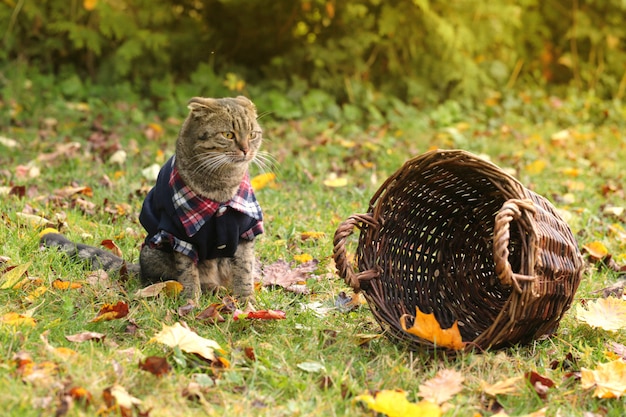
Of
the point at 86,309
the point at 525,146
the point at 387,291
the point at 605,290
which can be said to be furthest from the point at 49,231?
the point at 525,146

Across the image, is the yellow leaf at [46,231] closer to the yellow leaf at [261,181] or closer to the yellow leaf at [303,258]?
the yellow leaf at [303,258]

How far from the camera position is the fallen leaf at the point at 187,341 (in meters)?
2.45

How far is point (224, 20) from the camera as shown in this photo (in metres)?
6.82

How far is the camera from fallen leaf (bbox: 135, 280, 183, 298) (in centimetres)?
298

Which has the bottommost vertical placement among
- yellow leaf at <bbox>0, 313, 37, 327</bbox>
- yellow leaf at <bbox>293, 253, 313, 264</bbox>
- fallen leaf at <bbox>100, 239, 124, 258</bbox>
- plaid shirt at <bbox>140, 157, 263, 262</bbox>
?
fallen leaf at <bbox>100, 239, 124, 258</bbox>

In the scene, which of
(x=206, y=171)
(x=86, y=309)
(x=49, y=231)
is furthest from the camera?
(x=49, y=231)

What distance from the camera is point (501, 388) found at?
238 cm

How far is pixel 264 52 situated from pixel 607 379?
5.19m

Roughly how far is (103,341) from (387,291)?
42.6 inches

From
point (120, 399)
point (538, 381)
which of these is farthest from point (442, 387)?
point (120, 399)

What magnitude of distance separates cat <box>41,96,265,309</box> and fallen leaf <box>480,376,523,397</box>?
1.07m

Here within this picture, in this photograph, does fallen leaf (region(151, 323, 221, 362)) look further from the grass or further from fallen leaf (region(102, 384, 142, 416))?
fallen leaf (region(102, 384, 142, 416))

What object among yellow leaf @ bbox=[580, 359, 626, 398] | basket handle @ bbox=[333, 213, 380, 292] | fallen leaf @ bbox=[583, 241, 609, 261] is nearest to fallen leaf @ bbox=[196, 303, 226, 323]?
basket handle @ bbox=[333, 213, 380, 292]

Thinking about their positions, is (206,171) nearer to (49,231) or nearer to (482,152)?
(49,231)
